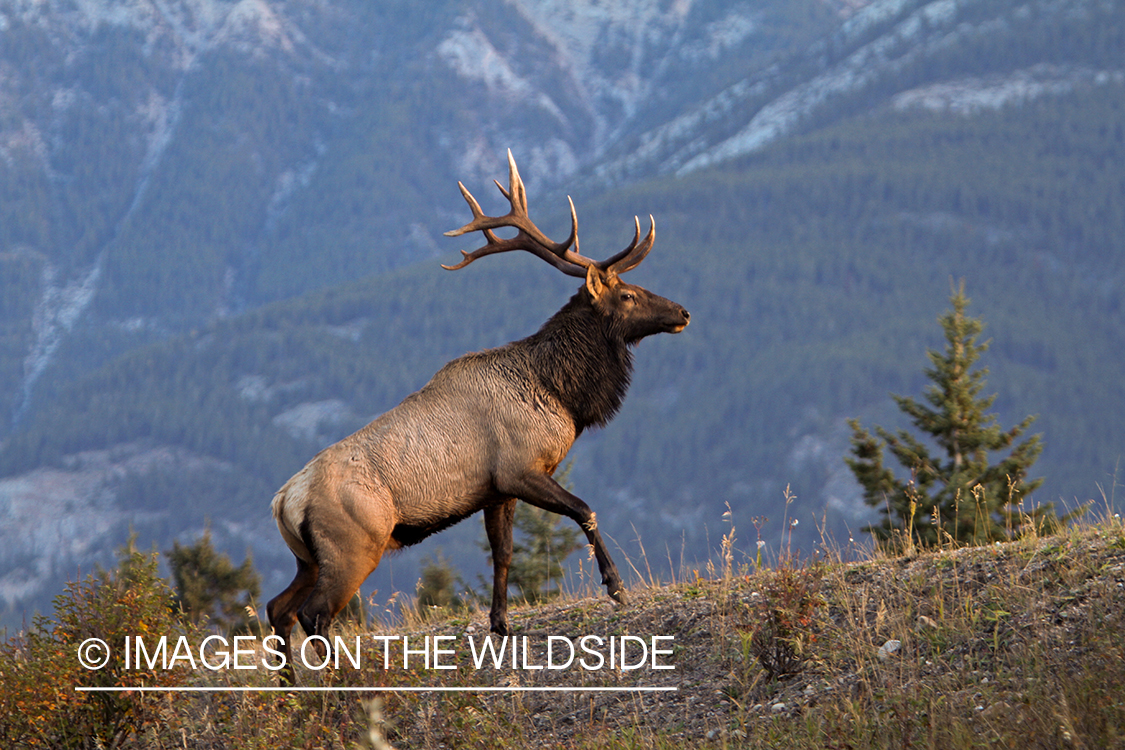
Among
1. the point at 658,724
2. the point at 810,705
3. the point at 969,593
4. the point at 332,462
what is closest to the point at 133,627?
the point at 332,462

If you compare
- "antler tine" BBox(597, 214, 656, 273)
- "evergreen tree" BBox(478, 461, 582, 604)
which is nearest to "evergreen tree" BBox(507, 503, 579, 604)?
"evergreen tree" BBox(478, 461, 582, 604)

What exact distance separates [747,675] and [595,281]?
3.77m

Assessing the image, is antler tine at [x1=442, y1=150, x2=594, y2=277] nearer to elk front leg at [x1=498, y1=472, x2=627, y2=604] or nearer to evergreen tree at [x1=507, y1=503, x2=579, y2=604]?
elk front leg at [x1=498, y1=472, x2=627, y2=604]

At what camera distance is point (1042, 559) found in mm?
8117

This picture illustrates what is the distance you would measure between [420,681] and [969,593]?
10.7ft

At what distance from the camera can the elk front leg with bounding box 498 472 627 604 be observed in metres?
8.96

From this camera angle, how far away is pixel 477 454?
30.2 ft

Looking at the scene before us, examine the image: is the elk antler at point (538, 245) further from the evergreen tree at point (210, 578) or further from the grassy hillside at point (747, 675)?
the evergreen tree at point (210, 578)

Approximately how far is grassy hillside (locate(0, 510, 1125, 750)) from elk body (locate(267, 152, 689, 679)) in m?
0.55

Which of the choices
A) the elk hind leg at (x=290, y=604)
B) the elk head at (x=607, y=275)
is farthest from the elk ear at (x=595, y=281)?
the elk hind leg at (x=290, y=604)

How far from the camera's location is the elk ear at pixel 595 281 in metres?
10.2

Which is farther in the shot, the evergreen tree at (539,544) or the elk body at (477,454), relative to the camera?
the evergreen tree at (539,544)

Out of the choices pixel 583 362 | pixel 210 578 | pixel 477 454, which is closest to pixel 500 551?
pixel 477 454

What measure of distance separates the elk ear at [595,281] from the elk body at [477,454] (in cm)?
1
